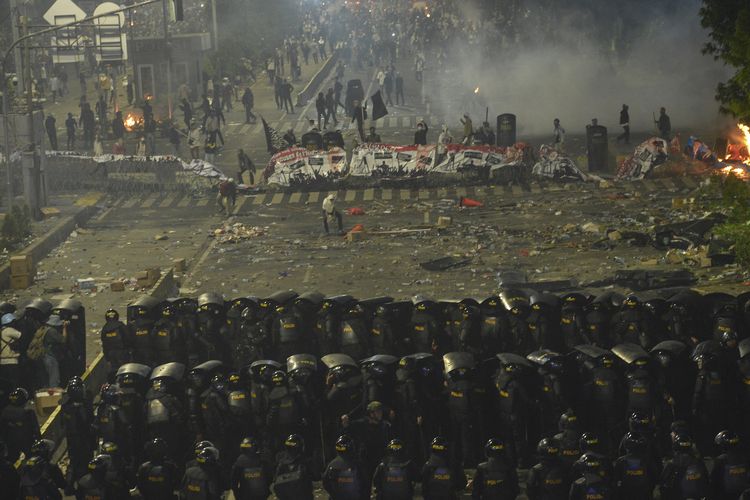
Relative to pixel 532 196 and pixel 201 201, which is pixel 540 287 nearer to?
pixel 532 196

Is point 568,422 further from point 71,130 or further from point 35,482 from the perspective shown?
point 71,130

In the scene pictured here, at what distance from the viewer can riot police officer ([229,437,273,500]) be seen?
15406 mm

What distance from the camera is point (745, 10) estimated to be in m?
25.8

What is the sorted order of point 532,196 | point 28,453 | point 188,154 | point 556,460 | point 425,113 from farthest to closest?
point 425,113 → point 188,154 → point 532,196 → point 28,453 → point 556,460

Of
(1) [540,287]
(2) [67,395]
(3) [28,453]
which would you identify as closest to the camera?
(3) [28,453]

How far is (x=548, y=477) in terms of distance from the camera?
14773mm

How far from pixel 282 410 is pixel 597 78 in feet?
144

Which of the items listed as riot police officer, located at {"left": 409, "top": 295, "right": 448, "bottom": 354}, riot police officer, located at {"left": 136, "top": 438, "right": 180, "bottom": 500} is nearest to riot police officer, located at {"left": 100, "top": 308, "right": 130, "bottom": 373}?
riot police officer, located at {"left": 409, "top": 295, "right": 448, "bottom": 354}

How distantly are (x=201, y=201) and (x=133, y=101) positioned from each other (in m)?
21.2

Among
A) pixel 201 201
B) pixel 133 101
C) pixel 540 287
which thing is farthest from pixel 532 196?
pixel 133 101

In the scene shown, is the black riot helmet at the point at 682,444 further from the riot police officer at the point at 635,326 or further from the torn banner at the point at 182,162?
the torn banner at the point at 182,162

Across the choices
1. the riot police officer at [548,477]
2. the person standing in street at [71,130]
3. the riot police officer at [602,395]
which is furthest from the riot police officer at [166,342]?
the person standing in street at [71,130]

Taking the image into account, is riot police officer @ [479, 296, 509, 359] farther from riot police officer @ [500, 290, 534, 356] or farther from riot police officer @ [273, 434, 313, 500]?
riot police officer @ [273, 434, 313, 500]

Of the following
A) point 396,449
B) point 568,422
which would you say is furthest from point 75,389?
point 568,422
